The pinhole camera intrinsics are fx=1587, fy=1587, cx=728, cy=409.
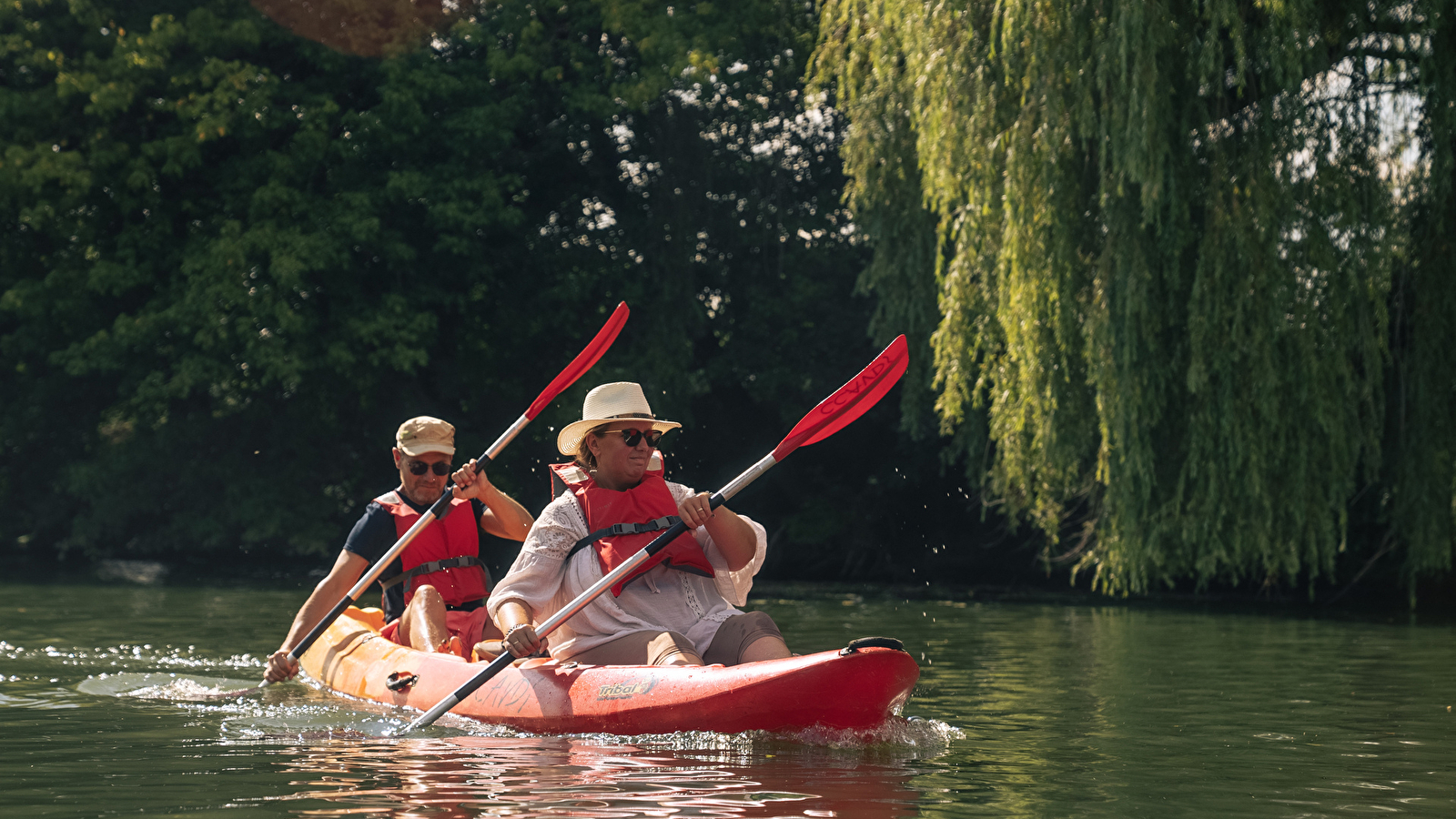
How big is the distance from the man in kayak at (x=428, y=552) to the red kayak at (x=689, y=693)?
26.2 inches

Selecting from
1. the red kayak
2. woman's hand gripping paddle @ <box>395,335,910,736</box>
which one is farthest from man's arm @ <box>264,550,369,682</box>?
woman's hand gripping paddle @ <box>395,335,910,736</box>

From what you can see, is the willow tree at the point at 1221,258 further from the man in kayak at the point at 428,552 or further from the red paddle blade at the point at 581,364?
the man in kayak at the point at 428,552

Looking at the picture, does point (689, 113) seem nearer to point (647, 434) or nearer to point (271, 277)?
point (271, 277)

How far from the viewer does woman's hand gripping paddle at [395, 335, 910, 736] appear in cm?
552

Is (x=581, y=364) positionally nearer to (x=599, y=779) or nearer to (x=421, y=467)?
(x=421, y=467)

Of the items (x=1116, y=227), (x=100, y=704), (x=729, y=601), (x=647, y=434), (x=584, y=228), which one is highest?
(x=584, y=228)

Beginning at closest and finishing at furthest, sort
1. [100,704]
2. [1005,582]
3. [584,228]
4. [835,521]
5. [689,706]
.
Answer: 1. [689,706]
2. [100,704]
3. [1005,582]
4. [835,521]
5. [584,228]

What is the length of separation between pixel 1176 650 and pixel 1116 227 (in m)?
2.96

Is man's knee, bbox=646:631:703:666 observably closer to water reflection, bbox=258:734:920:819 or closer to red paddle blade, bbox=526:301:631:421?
water reflection, bbox=258:734:920:819

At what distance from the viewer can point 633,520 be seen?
5.76 m

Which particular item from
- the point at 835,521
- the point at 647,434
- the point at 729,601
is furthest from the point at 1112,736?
the point at 835,521

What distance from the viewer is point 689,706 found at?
5.27 m

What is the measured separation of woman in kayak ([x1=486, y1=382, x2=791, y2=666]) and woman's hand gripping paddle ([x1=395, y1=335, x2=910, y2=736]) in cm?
11

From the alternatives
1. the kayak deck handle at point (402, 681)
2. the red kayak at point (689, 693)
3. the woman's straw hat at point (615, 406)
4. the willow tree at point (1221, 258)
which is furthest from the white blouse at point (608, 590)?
the willow tree at point (1221, 258)
